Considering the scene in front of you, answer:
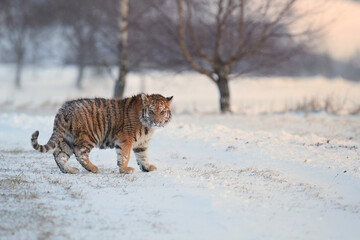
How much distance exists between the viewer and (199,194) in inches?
252

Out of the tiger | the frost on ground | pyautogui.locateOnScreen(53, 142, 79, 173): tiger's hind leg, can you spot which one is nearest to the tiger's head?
the tiger

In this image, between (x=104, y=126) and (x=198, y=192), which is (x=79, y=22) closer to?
(x=104, y=126)

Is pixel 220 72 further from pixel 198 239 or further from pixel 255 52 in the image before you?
pixel 198 239

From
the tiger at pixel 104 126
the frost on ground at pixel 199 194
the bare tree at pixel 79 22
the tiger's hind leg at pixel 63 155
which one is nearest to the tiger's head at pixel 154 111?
the tiger at pixel 104 126

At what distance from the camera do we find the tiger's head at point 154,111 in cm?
780

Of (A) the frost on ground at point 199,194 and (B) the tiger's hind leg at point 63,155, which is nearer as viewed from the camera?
(A) the frost on ground at point 199,194

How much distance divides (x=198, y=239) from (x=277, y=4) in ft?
48.9

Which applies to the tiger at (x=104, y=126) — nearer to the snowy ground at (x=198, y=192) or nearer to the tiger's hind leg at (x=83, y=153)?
the tiger's hind leg at (x=83, y=153)

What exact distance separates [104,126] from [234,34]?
1282 centimetres

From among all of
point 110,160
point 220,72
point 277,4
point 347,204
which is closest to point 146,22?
point 220,72

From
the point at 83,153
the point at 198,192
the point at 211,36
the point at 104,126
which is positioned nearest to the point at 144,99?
the point at 104,126

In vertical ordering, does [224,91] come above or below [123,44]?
below

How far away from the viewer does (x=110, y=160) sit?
9781mm

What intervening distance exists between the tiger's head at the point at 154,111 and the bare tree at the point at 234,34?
35.9 feet
